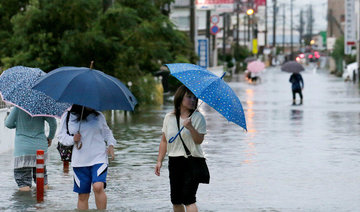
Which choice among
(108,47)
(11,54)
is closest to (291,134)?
(108,47)

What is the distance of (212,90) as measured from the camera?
8.16 m

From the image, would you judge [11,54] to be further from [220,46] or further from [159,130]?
[220,46]

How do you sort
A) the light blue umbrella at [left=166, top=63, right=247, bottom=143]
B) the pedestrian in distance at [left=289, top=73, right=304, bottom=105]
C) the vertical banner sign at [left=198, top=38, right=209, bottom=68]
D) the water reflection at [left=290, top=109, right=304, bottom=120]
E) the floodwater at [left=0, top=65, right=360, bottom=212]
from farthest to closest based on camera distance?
the vertical banner sign at [left=198, top=38, right=209, bottom=68]
the pedestrian in distance at [left=289, top=73, right=304, bottom=105]
the water reflection at [left=290, top=109, right=304, bottom=120]
the floodwater at [left=0, top=65, right=360, bottom=212]
the light blue umbrella at [left=166, top=63, right=247, bottom=143]

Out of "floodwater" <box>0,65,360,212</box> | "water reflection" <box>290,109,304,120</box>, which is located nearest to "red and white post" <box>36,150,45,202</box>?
"floodwater" <box>0,65,360,212</box>

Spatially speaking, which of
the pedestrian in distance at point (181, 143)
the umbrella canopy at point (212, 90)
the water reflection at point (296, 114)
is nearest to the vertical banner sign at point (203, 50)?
the water reflection at point (296, 114)

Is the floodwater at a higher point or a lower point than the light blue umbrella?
lower

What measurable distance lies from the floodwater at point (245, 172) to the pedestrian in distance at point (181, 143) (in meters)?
2.00

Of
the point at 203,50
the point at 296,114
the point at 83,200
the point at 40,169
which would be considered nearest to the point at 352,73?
the point at 203,50

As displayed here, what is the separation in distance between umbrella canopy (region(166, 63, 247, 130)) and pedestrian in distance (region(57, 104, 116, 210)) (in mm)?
1049

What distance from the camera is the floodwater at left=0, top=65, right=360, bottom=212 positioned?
1063 cm

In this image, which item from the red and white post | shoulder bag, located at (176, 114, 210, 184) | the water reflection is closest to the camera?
shoulder bag, located at (176, 114, 210, 184)

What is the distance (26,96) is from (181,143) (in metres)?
2.96

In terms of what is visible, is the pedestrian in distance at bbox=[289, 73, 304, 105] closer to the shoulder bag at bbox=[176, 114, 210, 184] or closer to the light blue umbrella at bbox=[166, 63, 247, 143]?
the light blue umbrella at bbox=[166, 63, 247, 143]

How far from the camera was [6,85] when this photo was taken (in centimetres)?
1071
